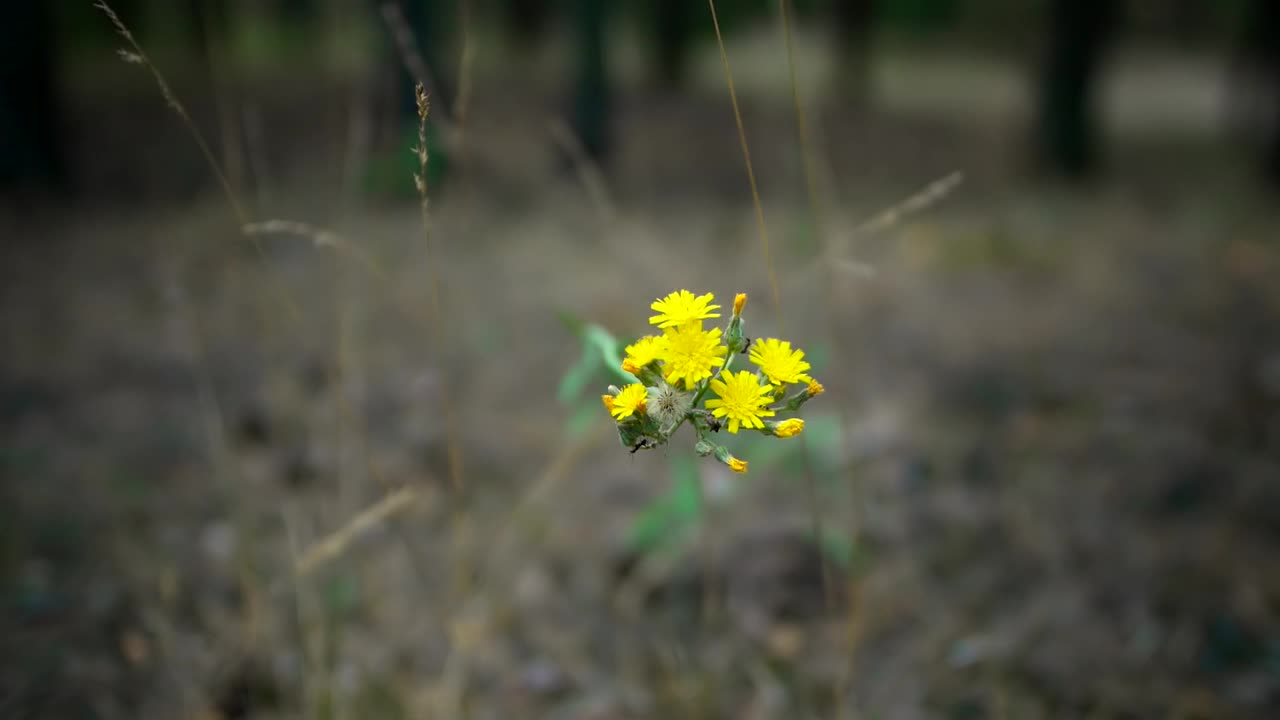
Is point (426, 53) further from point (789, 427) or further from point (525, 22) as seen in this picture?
point (525, 22)

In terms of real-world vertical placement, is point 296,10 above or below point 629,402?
above

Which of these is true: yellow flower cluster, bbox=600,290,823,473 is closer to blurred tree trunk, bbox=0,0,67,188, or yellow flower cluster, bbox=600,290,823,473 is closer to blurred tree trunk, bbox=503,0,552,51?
blurred tree trunk, bbox=0,0,67,188

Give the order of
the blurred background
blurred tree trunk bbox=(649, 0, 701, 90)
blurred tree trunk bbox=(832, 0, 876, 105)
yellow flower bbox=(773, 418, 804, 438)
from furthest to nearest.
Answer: blurred tree trunk bbox=(832, 0, 876, 105)
blurred tree trunk bbox=(649, 0, 701, 90)
the blurred background
yellow flower bbox=(773, 418, 804, 438)

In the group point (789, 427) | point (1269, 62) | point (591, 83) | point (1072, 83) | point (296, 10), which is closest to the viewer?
point (789, 427)

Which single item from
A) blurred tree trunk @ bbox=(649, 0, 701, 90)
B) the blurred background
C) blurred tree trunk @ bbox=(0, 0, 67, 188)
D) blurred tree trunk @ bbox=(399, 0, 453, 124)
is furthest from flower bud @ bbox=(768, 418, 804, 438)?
blurred tree trunk @ bbox=(649, 0, 701, 90)

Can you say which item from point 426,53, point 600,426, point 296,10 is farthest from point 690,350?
point 296,10

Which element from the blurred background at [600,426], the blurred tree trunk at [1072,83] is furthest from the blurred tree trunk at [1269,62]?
the blurred tree trunk at [1072,83]
